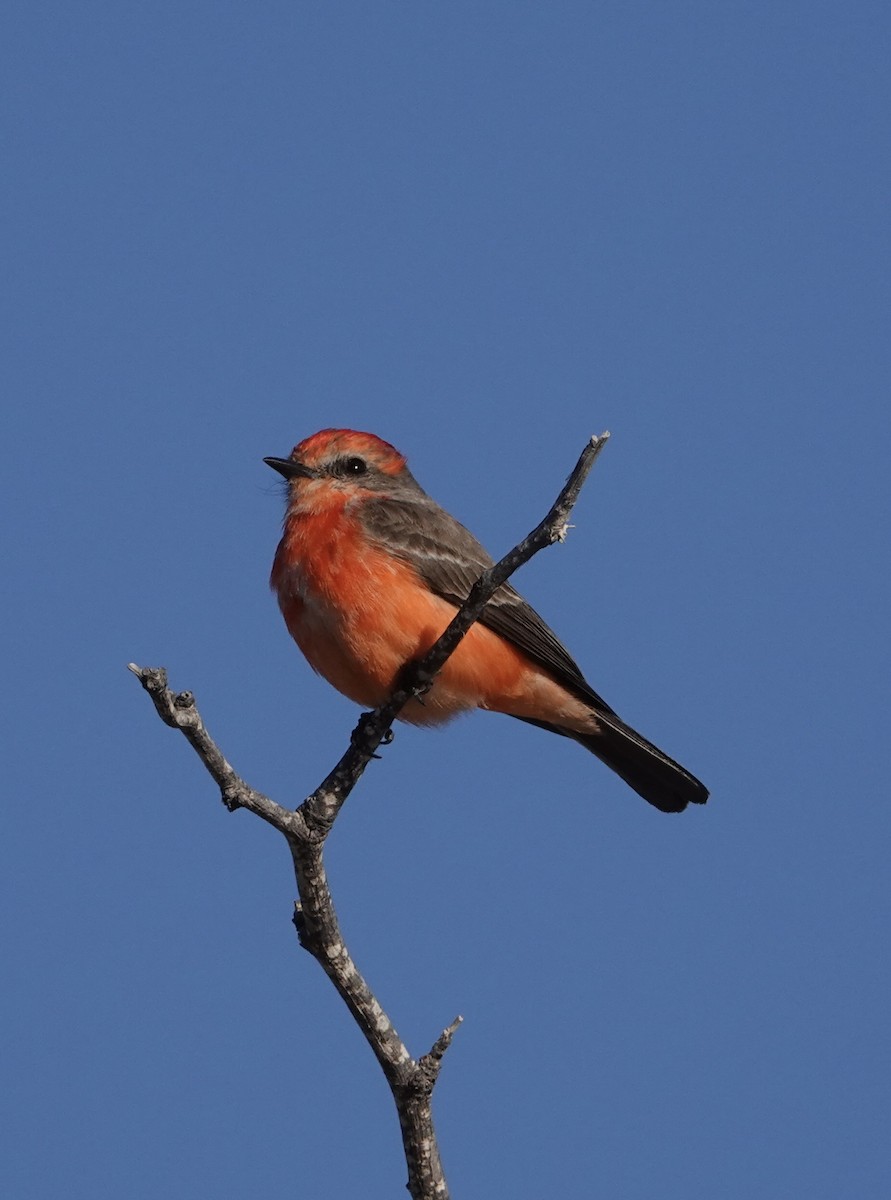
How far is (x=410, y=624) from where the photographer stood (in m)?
Answer: 7.29

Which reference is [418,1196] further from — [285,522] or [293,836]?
[285,522]

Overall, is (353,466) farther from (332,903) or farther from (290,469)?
(332,903)

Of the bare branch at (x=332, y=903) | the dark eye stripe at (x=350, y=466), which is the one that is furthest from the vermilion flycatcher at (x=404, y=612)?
the bare branch at (x=332, y=903)

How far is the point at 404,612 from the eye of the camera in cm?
731

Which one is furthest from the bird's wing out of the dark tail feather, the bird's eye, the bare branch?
the bare branch

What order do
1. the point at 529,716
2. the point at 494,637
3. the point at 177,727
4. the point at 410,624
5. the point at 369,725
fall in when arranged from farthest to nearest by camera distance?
1. the point at 529,716
2. the point at 494,637
3. the point at 410,624
4. the point at 369,725
5. the point at 177,727

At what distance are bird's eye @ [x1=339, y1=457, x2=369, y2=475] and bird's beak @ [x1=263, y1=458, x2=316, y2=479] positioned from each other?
18 cm

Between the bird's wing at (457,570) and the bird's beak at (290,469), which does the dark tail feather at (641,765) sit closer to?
the bird's wing at (457,570)

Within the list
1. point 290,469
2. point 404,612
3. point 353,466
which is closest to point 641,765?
point 404,612

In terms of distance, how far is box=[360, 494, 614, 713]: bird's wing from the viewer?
7.79 m

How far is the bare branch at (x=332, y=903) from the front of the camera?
5.39 m

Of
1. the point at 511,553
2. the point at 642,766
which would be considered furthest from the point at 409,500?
the point at 511,553

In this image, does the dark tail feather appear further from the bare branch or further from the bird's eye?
the bare branch

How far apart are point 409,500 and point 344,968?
3276 millimetres
